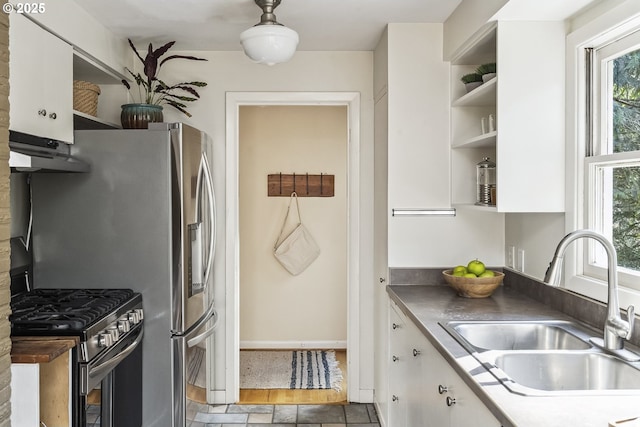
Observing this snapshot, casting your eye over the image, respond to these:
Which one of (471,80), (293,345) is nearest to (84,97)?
(471,80)

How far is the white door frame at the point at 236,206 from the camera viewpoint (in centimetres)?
346

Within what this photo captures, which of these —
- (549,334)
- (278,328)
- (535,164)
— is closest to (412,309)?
(549,334)

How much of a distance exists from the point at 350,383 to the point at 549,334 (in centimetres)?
177

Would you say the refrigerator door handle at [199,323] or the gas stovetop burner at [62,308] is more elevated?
the gas stovetop burner at [62,308]

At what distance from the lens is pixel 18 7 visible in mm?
2055

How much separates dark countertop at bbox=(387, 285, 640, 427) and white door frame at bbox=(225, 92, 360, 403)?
70 cm

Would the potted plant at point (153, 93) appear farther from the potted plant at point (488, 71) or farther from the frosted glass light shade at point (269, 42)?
the potted plant at point (488, 71)

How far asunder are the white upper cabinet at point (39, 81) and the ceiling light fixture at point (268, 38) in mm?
831

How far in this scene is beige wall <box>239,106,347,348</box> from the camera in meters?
4.75

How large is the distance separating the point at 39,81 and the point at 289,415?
93.7 inches

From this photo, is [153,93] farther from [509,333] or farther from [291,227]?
[509,333]

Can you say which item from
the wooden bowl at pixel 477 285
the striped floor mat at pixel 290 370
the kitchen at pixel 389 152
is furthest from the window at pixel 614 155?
the striped floor mat at pixel 290 370

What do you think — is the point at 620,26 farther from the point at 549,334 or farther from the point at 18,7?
the point at 18,7

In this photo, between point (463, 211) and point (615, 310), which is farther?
point (463, 211)
